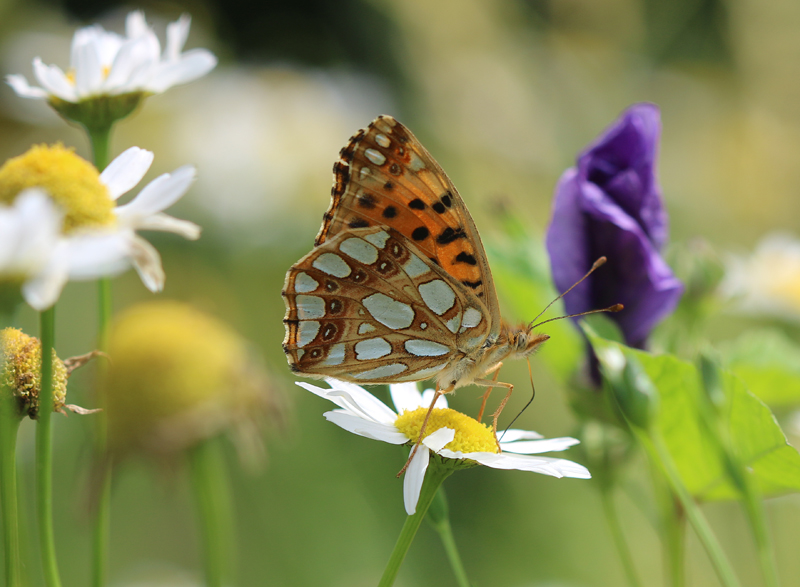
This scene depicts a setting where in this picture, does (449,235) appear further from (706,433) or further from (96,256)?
(96,256)

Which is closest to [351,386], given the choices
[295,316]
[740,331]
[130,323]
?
[295,316]

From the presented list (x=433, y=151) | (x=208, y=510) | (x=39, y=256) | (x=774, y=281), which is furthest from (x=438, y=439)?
(x=433, y=151)

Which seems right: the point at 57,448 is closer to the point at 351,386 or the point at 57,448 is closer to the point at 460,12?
the point at 351,386

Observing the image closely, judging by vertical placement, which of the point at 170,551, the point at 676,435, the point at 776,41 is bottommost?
the point at 170,551

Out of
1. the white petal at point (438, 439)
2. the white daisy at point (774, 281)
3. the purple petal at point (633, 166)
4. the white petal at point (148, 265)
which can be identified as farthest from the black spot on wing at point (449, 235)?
the white daisy at point (774, 281)

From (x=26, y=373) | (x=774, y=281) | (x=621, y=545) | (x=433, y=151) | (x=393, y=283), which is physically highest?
(x=433, y=151)

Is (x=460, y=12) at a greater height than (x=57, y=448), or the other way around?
(x=460, y=12)
